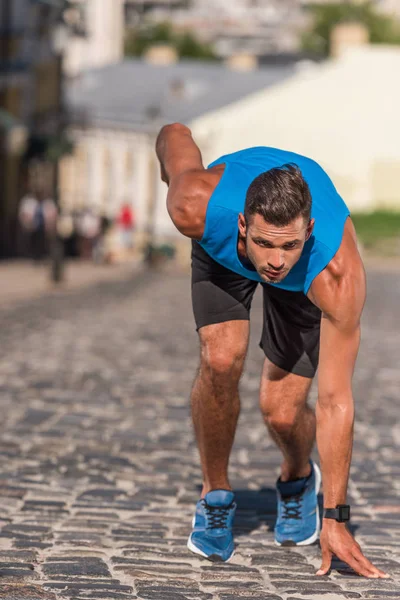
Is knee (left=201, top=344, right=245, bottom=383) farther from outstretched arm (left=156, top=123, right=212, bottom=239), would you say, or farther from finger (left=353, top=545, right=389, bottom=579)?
finger (left=353, top=545, right=389, bottom=579)

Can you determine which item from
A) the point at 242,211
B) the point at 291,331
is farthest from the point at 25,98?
the point at 242,211

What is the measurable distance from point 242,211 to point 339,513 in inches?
39.7

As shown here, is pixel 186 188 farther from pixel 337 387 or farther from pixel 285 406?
pixel 285 406

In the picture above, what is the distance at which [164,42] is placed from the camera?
87125 millimetres

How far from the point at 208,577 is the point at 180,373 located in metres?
7.08

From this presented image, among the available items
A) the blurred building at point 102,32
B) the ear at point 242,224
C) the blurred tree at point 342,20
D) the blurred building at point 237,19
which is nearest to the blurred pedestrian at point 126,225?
the blurred building at point 102,32

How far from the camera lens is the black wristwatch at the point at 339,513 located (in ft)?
15.8

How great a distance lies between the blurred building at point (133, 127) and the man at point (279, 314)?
39.5 meters

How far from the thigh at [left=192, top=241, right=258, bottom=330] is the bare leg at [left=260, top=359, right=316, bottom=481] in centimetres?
31

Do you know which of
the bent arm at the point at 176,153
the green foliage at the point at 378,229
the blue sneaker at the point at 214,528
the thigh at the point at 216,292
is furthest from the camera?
the green foliage at the point at 378,229

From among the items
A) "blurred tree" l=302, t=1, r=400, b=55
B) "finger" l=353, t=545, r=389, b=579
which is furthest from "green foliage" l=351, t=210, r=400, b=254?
"finger" l=353, t=545, r=389, b=579

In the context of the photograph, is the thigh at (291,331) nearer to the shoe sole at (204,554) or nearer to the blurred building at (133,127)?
the shoe sole at (204,554)

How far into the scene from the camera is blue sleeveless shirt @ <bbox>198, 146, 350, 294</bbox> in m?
4.73

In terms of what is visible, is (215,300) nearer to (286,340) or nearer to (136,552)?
(286,340)
